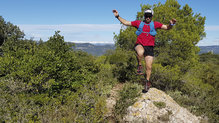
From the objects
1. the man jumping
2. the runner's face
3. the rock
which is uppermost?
the runner's face

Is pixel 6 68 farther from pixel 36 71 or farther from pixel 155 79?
pixel 155 79

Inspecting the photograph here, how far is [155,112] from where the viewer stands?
19.3 feet

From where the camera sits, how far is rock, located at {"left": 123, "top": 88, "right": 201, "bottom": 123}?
18.6ft

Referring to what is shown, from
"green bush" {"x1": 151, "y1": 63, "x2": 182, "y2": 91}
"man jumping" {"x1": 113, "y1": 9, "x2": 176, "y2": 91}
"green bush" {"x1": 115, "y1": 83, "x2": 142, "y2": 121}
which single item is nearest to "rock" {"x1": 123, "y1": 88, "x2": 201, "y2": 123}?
"green bush" {"x1": 115, "y1": 83, "x2": 142, "y2": 121}

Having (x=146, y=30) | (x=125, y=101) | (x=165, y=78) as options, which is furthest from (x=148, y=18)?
(x=165, y=78)

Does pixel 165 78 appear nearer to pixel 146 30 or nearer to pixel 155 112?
pixel 155 112

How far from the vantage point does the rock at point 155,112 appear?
18.6ft

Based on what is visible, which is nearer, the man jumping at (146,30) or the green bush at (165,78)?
the man jumping at (146,30)

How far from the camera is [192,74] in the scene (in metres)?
12.8

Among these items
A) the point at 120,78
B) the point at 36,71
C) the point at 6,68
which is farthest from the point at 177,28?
the point at 6,68

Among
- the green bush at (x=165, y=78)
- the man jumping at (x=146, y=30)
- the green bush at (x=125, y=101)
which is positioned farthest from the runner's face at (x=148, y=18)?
the green bush at (x=165, y=78)

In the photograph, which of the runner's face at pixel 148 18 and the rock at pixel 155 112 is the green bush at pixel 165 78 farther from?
the runner's face at pixel 148 18

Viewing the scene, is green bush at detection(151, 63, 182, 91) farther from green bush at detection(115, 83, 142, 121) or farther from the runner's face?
the runner's face

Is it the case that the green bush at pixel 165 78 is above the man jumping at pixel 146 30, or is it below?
below
